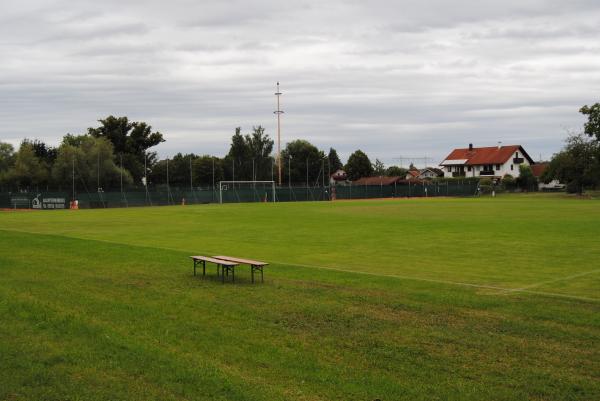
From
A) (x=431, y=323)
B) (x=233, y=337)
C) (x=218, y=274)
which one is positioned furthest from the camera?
(x=218, y=274)

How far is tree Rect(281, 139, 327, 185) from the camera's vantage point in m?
123

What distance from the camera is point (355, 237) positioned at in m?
25.0

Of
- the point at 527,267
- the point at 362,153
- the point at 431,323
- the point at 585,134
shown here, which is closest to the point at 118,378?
the point at 431,323

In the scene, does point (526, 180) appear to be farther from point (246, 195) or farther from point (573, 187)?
point (246, 195)

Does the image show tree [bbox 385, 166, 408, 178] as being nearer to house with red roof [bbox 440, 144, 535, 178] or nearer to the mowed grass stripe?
house with red roof [bbox 440, 144, 535, 178]

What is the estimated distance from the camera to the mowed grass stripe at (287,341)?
6.61 meters

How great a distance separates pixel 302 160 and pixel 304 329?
123m

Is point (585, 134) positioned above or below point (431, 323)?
above

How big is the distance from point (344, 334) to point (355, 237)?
16320 millimetres

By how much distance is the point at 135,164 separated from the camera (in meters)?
98.4

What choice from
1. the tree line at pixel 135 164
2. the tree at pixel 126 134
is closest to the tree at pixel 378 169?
the tree line at pixel 135 164

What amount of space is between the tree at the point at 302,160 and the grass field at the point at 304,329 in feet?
340

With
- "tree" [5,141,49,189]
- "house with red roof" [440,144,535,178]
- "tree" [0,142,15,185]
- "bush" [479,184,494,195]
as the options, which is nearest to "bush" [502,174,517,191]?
"bush" [479,184,494,195]

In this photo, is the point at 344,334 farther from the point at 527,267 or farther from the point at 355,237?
the point at 355,237
